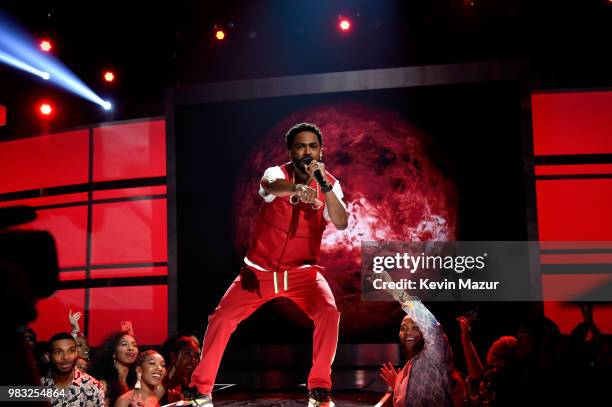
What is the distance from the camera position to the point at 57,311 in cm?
795

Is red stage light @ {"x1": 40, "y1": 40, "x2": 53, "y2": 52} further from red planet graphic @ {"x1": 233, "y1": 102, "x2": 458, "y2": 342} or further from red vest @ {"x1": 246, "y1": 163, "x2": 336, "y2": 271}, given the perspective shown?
red vest @ {"x1": 246, "y1": 163, "x2": 336, "y2": 271}

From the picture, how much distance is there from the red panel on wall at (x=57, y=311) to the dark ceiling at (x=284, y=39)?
7.00ft

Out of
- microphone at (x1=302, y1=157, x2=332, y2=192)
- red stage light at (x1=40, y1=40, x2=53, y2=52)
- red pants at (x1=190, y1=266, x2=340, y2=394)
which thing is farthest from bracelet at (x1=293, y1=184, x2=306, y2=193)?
red stage light at (x1=40, y1=40, x2=53, y2=52)

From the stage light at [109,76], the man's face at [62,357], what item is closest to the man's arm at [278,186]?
the man's face at [62,357]

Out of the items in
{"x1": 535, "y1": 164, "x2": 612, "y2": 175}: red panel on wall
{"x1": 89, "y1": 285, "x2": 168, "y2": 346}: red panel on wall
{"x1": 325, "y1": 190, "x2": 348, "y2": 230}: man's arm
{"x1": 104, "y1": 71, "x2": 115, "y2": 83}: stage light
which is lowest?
{"x1": 89, "y1": 285, "x2": 168, "y2": 346}: red panel on wall

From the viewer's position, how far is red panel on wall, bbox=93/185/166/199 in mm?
7711

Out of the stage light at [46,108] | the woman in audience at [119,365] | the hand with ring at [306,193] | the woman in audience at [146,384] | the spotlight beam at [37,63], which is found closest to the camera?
the hand with ring at [306,193]

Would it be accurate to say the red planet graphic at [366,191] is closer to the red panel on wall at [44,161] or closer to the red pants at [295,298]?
the red panel on wall at [44,161]

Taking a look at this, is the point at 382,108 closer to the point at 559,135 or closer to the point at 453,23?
the point at 453,23

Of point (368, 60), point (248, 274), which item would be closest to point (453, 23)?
point (368, 60)

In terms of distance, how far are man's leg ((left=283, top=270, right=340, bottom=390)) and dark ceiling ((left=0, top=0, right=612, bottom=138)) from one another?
3.73m

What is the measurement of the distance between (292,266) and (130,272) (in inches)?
158

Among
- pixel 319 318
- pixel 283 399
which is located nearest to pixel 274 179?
pixel 319 318

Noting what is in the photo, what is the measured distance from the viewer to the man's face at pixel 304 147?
4.31 metres
